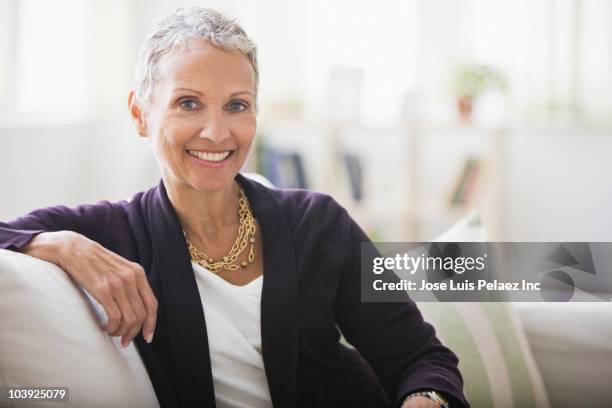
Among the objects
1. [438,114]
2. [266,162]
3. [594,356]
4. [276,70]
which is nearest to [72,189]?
[266,162]

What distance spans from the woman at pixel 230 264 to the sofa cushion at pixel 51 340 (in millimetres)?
115

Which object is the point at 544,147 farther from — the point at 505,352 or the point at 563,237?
the point at 505,352

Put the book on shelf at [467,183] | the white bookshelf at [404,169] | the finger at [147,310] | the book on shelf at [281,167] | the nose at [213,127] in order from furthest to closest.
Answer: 1. the book on shelf at [281,167]
2. the book on shelf at [467,183]
3. the white bookshelf at [404,169]
4. the nose at [213,127]
5. the finger at [147,310]

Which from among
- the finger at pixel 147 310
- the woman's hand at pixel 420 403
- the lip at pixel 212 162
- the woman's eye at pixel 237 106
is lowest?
the woman's hand at pixel 420 403

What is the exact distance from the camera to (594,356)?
1431mm

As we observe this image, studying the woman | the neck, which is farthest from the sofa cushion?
the neck

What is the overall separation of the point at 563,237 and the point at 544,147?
1.72ft

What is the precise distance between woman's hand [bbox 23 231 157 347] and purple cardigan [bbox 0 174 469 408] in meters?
0.08

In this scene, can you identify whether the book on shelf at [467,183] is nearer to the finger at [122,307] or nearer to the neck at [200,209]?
the neck at [200,209]

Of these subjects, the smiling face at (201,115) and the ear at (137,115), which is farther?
the ear at (137,115)

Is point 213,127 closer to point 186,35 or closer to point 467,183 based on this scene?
point 186,35

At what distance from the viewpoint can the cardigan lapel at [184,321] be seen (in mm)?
1213

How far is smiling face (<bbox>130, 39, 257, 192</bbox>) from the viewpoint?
1.30 m

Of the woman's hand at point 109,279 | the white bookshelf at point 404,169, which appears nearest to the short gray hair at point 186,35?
the woman's hand at point 109,279
